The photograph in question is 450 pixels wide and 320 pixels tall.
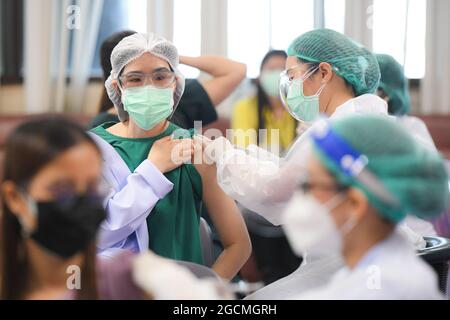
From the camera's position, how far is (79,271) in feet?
3.81

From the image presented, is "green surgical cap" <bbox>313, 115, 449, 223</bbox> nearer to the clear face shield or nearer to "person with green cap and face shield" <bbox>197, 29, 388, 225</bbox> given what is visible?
"person with green cap and face shield" <bbox>197, 29, 388, 225</bbox>

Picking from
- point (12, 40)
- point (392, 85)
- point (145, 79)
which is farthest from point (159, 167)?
point (12, 40)

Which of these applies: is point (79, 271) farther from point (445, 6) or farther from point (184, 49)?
point (445, 6)

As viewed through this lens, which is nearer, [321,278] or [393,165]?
[393,165]

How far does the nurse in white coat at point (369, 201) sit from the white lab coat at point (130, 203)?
639 millimetres

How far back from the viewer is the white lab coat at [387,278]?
106cm

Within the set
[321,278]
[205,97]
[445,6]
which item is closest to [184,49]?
[205,97]

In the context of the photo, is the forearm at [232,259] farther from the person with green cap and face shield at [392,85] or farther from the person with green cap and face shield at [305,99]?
the person with green cap and face shield at [392,85]

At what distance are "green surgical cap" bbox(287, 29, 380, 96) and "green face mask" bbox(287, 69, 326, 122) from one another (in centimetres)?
7

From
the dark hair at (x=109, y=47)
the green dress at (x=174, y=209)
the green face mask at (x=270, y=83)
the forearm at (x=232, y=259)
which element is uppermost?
the dark hair at (x=109, y=47)

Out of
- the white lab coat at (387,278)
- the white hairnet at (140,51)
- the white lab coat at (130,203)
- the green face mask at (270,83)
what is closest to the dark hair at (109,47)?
the white hairnet at (140,51)

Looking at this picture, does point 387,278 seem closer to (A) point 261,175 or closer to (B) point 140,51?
(A) point 261,175
